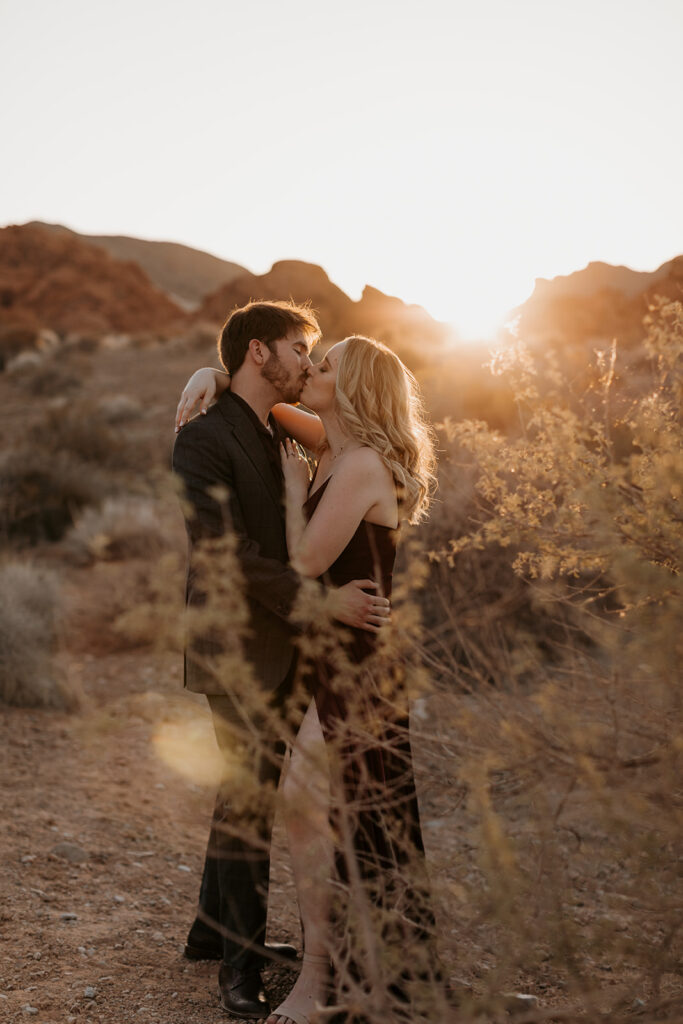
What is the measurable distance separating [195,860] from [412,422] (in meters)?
2.71

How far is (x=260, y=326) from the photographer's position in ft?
10.5

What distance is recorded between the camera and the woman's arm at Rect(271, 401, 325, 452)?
3.54 metres

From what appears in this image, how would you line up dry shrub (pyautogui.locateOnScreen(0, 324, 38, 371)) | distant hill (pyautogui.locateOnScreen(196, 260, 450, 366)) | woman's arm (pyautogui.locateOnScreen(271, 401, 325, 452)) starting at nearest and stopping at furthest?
woman's arm (pyautogui.locateOnScreen(271, 401, 325, 452)) → distant hill (pyautogui.locateOnScreen(196, 260, 450, 366)) → dry shrub (pyautogui.locateOnScreen(0, 324, 38, 371))

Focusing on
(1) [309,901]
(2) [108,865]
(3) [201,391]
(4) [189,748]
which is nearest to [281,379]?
(3) [201,391]

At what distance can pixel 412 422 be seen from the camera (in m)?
3.12

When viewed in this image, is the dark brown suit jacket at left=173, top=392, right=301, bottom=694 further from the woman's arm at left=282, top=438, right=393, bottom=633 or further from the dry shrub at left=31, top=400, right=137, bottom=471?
the dry shrub at left=31, top=400, right=137, bottom=471

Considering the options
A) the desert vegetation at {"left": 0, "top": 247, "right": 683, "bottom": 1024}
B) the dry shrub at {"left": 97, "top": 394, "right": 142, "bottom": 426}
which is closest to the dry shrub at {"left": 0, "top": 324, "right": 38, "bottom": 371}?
the dry shrub at {"left": 97, "top": 394, "right": 142, "bottom": 426}

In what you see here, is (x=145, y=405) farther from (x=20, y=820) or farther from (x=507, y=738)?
(x=507, y=738)

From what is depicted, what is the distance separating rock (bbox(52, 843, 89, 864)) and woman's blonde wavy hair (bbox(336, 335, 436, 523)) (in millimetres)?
2468

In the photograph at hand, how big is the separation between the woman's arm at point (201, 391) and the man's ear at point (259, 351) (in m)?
0.18

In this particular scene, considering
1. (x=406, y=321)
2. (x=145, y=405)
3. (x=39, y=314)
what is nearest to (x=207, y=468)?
(x=145, y=405)

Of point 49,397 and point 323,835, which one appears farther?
point 49,397

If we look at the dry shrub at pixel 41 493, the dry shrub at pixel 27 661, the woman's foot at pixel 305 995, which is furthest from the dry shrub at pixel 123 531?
the woman's foot at pixel 305 995

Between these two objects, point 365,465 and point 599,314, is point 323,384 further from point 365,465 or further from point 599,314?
point 599,314
